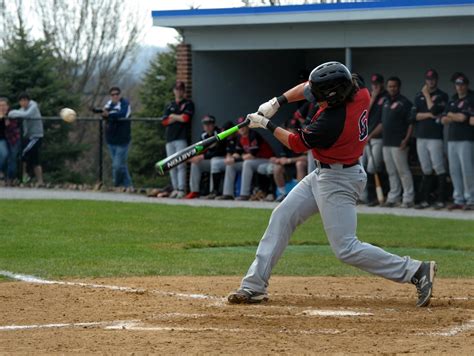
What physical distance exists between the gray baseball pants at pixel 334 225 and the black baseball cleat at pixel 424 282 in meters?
0.04

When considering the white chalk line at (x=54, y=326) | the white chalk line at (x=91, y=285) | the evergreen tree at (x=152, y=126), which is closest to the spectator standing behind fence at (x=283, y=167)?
the evergreen tree at (x=152, y=126)

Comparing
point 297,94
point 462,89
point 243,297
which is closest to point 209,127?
point 462,89

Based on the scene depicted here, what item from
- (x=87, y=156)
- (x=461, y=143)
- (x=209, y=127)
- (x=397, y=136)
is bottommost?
(x=87, y=156)

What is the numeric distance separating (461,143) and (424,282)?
367 inches

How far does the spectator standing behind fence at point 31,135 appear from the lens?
21.9 metres

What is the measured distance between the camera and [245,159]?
18.6 m

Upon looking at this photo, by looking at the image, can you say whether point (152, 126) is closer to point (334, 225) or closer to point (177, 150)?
point (177, 150)

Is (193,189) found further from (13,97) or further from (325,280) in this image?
(325,280)

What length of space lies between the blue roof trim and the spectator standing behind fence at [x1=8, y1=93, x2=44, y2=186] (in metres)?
3.50

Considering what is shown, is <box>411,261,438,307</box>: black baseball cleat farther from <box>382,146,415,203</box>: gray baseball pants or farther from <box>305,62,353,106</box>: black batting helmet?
<box>382,146,415,203</box>: gray baseball pants

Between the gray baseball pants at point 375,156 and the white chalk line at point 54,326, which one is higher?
the gray baseball pants at point 375,156

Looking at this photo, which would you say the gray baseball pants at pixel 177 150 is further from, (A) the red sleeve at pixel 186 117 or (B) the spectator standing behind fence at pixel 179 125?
(A) the red sleeve at pixel 186 117

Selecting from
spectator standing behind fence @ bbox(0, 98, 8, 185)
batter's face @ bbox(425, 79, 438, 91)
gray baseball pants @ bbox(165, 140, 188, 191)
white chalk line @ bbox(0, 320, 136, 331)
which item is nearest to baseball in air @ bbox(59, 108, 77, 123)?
gray baseball pants @ bbox(165, 140, 188, 191)

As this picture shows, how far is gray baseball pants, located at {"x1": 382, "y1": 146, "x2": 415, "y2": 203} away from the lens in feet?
57.4
